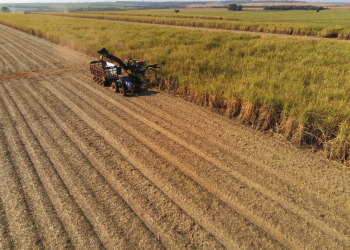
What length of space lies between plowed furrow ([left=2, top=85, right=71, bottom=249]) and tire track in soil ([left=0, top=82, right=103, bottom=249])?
66 mm

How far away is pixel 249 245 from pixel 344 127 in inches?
118

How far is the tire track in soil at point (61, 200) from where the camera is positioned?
2.66 meters

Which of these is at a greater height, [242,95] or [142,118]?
[242,95]

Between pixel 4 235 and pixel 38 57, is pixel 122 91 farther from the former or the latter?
pixel 38 57

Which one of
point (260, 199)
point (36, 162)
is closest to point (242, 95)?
point (260, 199)

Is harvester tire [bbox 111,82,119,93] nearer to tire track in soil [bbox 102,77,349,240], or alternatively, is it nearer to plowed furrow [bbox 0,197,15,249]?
tire track in soil [bbox 102,77,349,240]

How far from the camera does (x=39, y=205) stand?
10.2 feet

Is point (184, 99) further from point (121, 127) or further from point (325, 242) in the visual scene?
point (325, 242)

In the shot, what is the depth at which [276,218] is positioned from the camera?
2910 millimetres

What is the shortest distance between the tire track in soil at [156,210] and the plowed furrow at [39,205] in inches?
35.8

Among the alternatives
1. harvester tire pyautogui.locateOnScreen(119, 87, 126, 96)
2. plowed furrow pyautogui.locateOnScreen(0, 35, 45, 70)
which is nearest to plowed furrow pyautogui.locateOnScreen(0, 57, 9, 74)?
plowed furrow pyautogui.locateOnScreen(0, 35, 45, 70)

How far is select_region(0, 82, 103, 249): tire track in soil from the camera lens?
8.73ft

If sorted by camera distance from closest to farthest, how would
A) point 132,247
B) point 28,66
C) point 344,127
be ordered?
1. point 132,247
2. point 344,127
3. point 28,66

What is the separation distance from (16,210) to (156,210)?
6.53ft
